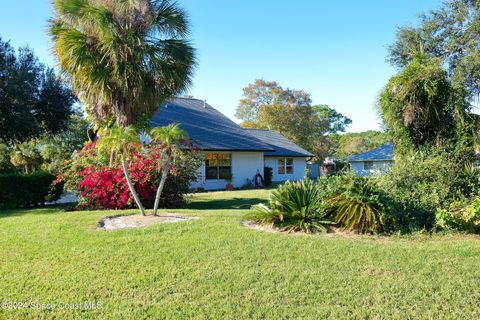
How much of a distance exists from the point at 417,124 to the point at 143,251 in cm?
733

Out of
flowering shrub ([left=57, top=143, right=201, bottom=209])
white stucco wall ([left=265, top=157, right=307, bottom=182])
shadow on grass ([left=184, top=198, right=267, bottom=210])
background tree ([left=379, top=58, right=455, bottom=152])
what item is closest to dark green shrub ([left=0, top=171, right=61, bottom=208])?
flowering shrub ([left=57, top=143, right=201, bottom=209])

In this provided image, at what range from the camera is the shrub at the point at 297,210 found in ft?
23.7

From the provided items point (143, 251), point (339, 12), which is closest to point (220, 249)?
point (143, 251)

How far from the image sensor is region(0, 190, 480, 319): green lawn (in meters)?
3.85

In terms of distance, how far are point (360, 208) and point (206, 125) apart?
16.6m

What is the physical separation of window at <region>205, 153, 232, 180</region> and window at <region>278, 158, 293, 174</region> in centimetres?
744

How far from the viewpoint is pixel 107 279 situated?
4.78 metres

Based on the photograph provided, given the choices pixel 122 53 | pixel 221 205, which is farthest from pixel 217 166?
pixel 122 53

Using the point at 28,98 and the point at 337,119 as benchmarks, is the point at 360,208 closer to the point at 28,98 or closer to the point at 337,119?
the point at 28,98

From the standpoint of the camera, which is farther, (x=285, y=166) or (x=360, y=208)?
(x=285, y=166)

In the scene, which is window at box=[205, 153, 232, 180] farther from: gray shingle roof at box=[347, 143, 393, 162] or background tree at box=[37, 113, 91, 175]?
gray shingle roof at box=[347, 143, 393, 162]

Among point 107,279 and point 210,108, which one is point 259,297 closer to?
point 107,279

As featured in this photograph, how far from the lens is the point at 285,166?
2839 cm

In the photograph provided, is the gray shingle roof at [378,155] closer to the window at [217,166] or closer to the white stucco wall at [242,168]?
the white stucco wall at [242,168]
